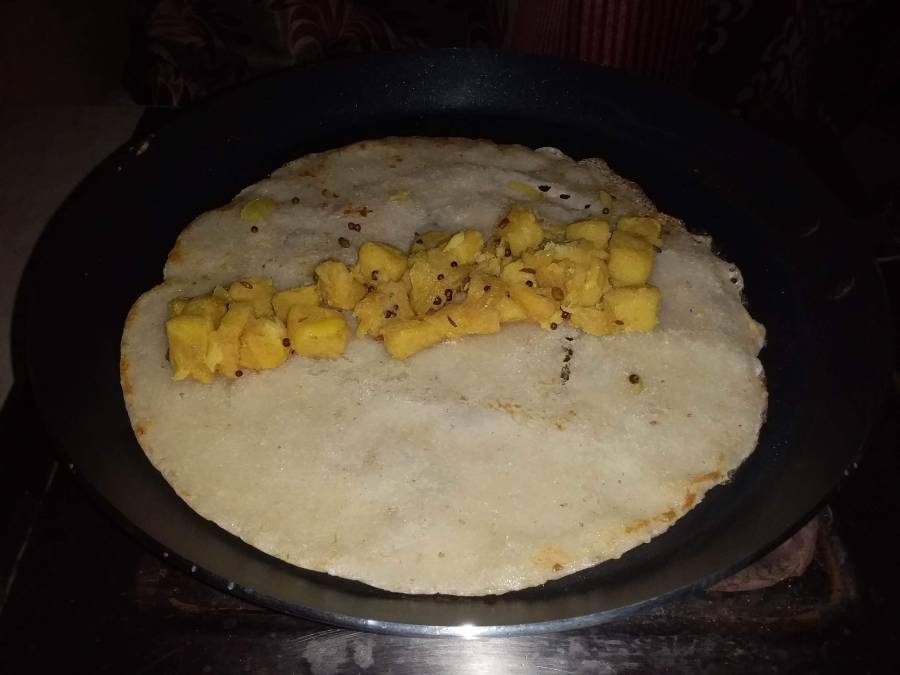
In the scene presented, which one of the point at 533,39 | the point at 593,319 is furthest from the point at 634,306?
the point at 533,39

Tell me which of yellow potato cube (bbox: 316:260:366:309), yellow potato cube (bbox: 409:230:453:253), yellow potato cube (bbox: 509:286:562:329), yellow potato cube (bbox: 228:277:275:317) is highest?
yellow potato cube (bbox: 509:286:562:329)

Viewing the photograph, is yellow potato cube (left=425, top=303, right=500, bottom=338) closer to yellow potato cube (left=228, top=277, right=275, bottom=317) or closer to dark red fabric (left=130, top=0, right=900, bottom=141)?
yellow potato cube (left=228, top=277, right=275, bottom=317)

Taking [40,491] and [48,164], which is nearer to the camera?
[40,491]

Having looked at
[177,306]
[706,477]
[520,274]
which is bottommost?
[177,306]

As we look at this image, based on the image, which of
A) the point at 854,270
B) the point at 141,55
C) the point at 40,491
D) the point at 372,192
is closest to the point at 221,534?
the point at 40,491

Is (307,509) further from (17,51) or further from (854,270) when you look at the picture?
(17,51)

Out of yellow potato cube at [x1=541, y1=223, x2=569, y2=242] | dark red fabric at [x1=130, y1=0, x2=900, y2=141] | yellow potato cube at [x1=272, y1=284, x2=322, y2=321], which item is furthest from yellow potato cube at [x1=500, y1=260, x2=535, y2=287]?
dark red fabric at [x1=130, y1=0, x2=900, y2=141]

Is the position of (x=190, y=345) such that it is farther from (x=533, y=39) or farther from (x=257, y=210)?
(x=533, y=39)
